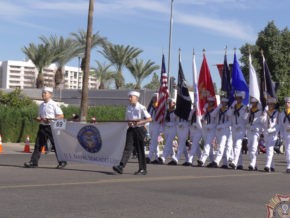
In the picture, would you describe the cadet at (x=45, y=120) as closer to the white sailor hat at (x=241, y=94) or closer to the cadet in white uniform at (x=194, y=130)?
the cadet in white uniform at (x=194, y=130)

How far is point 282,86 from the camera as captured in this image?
166 ft

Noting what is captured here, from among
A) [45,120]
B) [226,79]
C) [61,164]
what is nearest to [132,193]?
[61,164]

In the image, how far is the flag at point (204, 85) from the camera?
17.8 metres

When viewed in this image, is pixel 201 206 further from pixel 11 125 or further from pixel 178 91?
pixel 11 125

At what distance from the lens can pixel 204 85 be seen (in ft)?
60.1

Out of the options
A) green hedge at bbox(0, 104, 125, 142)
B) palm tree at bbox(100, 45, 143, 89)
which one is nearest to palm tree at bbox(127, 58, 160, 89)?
palm tree at bbox(100, 45, 143, 89)

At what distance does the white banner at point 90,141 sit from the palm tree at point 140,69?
43.0 m

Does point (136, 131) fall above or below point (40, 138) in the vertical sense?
above

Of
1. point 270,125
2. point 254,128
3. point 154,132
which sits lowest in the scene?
point 154,132

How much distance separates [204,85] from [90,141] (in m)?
5.03

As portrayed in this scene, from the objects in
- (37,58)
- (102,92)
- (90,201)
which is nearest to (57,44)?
(37,58)

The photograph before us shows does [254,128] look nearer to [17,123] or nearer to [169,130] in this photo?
[169,130]

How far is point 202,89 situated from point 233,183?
607 cm

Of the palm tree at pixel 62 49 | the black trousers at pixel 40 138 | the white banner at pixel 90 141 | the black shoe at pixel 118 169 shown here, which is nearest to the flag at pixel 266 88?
the white banner at pixel 90 141
